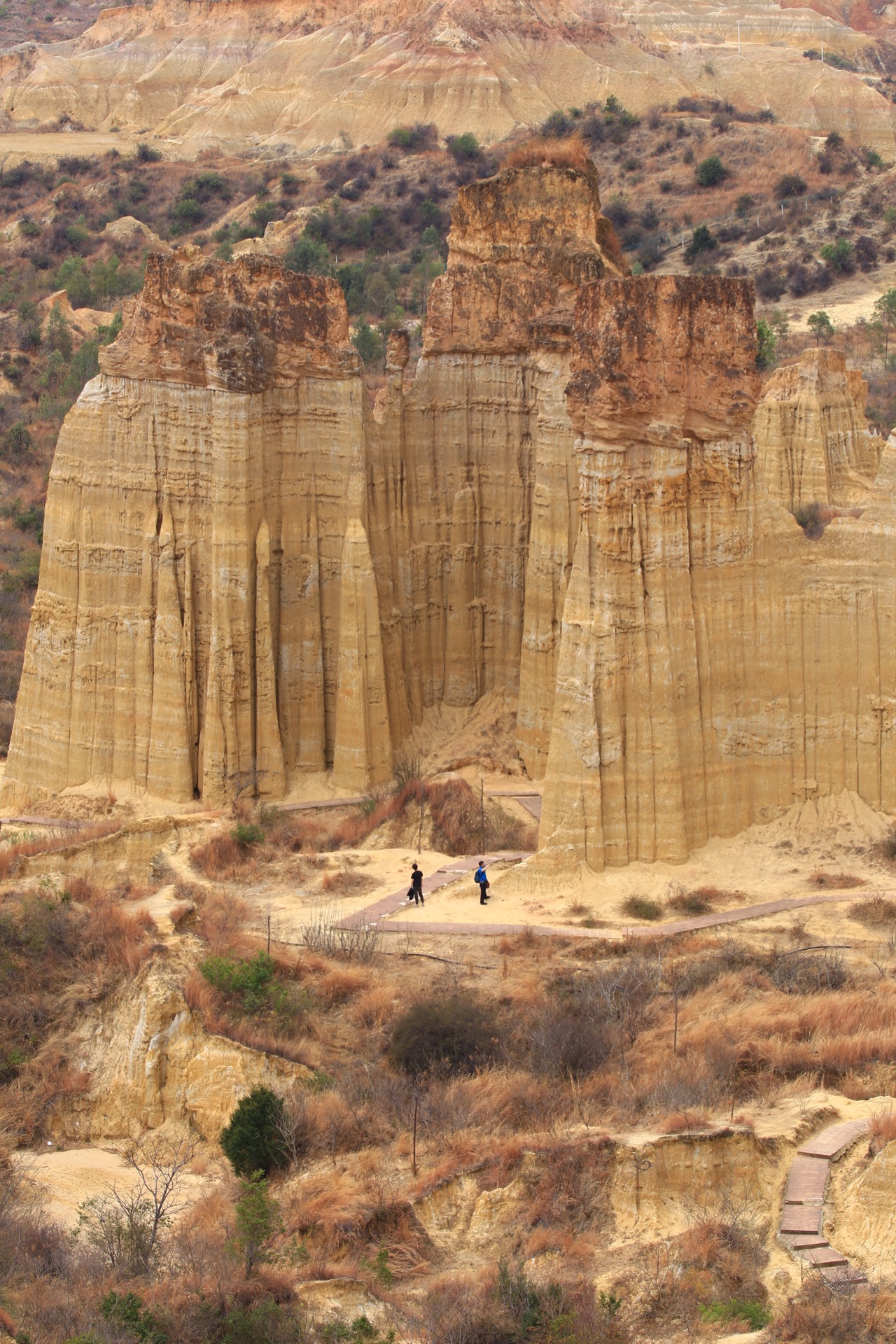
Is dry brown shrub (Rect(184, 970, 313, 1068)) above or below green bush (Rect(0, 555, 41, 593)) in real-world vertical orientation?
below

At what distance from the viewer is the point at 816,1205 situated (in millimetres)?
14117

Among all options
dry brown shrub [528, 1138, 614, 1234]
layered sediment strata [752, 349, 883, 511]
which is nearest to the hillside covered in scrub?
dry brown shrub [528, 1138, 614, 1234]

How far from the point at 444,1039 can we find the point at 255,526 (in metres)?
12.7

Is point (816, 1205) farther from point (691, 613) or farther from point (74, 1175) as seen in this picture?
point (691, 613)

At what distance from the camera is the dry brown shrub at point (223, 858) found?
81.1 ft

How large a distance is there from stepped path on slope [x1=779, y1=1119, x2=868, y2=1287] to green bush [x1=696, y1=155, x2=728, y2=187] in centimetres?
6403

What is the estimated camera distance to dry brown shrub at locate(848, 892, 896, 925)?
21453 mm

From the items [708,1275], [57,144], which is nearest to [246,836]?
[708,1275]

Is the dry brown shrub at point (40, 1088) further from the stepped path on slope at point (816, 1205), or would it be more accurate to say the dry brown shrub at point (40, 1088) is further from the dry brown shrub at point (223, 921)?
the stepped path on slope at point (816, 1205)

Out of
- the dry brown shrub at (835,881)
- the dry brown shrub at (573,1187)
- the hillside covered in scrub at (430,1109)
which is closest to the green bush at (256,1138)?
the hillside covered in scrub at (430,1109)

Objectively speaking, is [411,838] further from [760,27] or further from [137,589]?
[760,27]

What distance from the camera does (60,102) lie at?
9700cm

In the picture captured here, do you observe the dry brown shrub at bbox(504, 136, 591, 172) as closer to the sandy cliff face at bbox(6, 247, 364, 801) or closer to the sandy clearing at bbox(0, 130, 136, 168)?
the sandy cliff face at bbox(6, 247, 364, 801)

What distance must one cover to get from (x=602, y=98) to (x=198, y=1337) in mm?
81869
